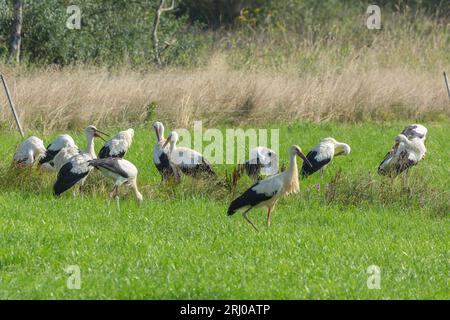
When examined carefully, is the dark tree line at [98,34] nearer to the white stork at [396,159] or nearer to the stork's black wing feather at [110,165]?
the stork's black wing feather at [110,165]

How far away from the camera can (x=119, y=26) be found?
24172 mm

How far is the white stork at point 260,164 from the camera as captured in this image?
1327 centimetres

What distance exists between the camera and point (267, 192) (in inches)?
432

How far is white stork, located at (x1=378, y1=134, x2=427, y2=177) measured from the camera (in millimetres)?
13461

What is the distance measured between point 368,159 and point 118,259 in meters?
7.61

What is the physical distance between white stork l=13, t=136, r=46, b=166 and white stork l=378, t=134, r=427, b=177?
15.1 feet

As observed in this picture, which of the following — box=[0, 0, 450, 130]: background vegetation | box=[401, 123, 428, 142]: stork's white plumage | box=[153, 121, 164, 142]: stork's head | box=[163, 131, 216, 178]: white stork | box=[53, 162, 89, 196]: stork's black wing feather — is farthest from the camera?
box=[0, 0, 450, 130]: background vegetation

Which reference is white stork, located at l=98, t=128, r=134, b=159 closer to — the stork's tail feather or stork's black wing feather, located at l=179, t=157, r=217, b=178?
stork's black wing feather, located at l=179, t=157, r=217, b=178

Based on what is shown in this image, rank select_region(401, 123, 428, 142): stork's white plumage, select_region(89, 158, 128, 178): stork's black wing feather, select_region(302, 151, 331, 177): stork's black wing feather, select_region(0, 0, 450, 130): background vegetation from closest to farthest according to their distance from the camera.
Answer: select_region(89, 158, 128, 178): stork's black wing feather < select_region(302, 151, 331, 177): stork's black wing feather < select_region(401, 123, 428, 142): stork's white plumage < select_region(0, 0, 450, 130): background vegetation

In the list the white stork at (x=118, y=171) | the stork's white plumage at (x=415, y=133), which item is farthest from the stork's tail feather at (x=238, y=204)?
the stork's white plumage at (x=415, y=133)

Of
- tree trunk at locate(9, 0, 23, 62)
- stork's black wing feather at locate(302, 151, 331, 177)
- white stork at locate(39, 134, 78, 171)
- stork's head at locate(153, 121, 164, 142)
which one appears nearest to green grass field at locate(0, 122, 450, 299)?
stork's black wing feather at locate(302, 151, 331, 177)
